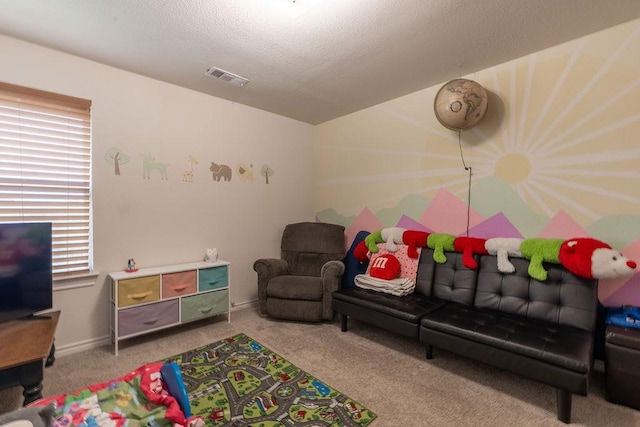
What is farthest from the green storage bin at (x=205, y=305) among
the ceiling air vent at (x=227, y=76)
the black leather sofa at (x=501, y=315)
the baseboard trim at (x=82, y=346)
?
the ceiling air vent at (x=227, y=76)

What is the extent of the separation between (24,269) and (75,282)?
73 centimetres

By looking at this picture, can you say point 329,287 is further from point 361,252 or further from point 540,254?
point 540,254

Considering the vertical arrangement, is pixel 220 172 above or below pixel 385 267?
above

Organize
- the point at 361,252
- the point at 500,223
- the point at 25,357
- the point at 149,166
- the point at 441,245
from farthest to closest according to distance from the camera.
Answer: the point at 361,252 < the point at 149,166 < the point at 441,245 < the point at 500,223 < the point at 25,357

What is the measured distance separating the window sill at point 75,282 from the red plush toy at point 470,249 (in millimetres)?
3330

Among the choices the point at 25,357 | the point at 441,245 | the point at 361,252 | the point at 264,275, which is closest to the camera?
the point at 25,357

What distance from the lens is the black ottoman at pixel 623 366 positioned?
5.93 feet

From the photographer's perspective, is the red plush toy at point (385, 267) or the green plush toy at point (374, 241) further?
the green plush toy at point (374, 241)

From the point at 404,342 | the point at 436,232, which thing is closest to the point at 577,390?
the point at 404,342

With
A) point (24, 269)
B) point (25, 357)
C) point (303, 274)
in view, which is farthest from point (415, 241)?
point (24, 269)

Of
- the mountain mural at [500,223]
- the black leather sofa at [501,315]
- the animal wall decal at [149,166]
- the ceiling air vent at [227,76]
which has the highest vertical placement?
the ceiling air vent at [227,76]

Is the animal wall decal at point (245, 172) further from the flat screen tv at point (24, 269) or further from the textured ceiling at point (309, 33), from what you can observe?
the flat screen tv at point (24, 269)

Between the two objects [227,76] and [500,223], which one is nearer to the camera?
[500,223]

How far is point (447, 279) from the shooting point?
282 cm
